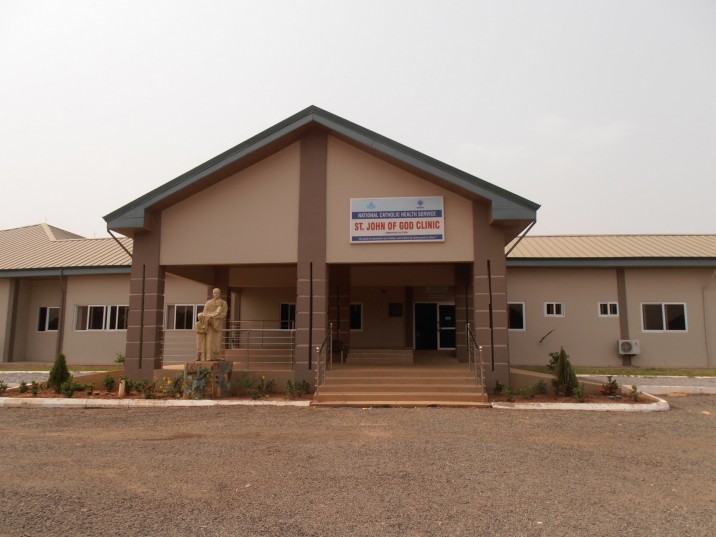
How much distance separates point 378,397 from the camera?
39.1 feet

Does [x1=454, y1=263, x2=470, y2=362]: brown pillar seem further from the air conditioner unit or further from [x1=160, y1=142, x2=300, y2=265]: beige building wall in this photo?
the air conditioner unit

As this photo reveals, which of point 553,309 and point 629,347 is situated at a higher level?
point 553,309

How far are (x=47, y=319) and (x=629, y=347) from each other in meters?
21.9

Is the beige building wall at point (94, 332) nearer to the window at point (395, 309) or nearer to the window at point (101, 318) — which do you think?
the window at point (101, 318)

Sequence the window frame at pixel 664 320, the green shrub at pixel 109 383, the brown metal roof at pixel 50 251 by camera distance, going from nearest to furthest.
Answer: the green shrub at pixel 109 383
the window frame at pixel 664 320
the brown metal roof at pixel 50 251

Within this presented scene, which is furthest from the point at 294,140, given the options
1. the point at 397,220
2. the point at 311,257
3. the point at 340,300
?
the point at 340,300

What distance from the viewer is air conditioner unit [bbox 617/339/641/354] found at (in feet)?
60.8

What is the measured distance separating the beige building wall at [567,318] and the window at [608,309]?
12cm

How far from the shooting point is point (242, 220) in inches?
546

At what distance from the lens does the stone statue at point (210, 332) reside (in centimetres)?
1261

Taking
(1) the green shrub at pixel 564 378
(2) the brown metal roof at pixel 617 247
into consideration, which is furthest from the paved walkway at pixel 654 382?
(2) the brown metal roof at pixel 617 247

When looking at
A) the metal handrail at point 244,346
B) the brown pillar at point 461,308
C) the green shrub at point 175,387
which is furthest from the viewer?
the metal handrail at point 244,346

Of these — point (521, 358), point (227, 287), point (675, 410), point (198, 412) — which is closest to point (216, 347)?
point (198, 412)

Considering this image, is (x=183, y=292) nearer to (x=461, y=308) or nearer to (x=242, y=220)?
(x=242, y=220)
